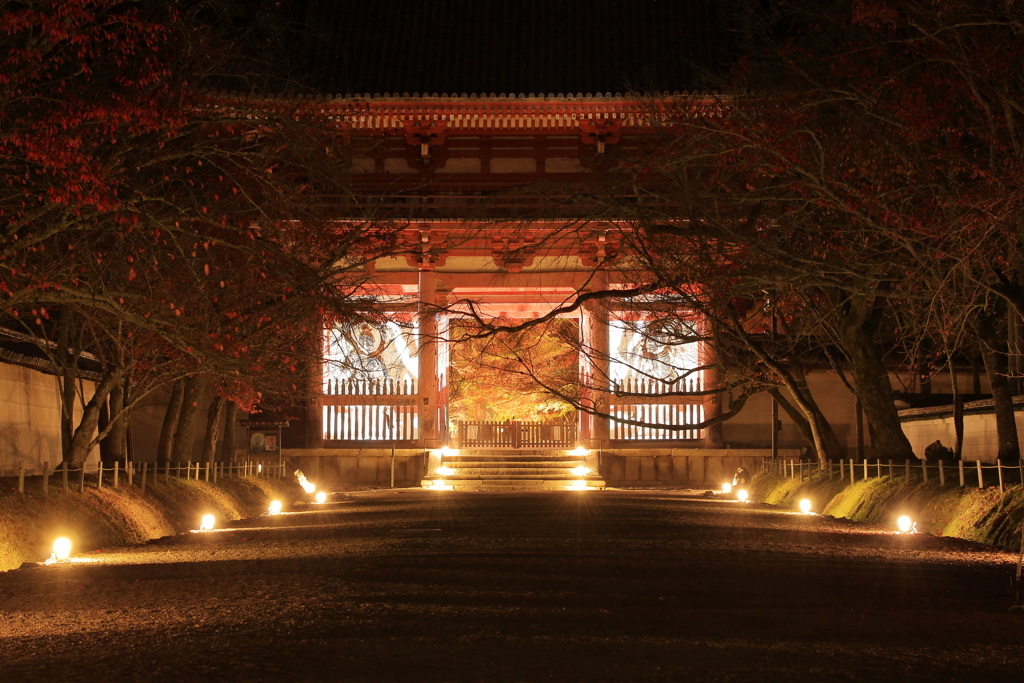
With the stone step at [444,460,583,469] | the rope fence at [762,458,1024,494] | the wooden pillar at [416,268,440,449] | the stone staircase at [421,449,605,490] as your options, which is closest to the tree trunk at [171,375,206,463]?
the stone staircase at [421,449,605,490]

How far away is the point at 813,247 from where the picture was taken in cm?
1331

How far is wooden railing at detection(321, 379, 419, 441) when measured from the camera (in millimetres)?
29141

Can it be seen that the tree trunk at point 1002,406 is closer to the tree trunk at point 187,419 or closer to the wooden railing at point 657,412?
the tree trunk at point 187,419

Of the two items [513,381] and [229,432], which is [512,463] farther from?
[513,381]

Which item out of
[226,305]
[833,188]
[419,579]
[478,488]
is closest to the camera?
[419,579]

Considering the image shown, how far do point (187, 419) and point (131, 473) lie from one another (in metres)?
3.99

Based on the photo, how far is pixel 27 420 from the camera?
62.2 ft

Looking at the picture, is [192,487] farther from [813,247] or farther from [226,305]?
[813,247]

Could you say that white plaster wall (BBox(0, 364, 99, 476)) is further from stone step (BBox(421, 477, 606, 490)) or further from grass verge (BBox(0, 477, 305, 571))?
stone step (BBox(421, 477, 606, 490))

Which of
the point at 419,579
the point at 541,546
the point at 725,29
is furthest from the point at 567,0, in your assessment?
the point at 419,579

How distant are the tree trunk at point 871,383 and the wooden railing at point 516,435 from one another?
45.9ft

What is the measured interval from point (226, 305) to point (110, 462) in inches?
157

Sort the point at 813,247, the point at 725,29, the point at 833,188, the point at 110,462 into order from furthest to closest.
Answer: the point at 725,29 < the point at 110,462 < the point at 813,247 < the point at 833,188

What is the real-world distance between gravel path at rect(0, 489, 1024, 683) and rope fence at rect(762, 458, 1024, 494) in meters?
1.25
